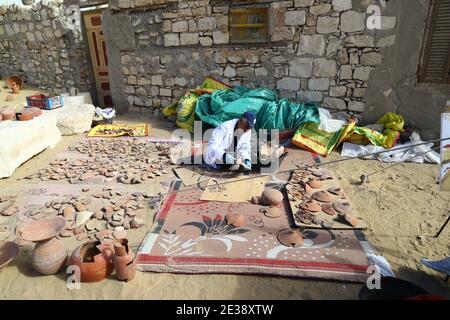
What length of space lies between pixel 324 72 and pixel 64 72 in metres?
7.03

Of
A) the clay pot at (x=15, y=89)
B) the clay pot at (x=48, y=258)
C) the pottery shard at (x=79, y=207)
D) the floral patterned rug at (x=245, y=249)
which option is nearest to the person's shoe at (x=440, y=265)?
the floral patterned rug at (x=245, y=249)

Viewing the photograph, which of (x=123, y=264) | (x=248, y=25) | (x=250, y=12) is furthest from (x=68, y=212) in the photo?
(x=250, y=12)

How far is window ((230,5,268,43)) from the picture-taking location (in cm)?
520

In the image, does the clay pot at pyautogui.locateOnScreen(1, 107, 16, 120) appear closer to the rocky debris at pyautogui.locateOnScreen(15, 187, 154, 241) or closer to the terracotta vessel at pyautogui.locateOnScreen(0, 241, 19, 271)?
the rocky debris at pyautogui.locateOnScreen(15, 187, 154, 241)

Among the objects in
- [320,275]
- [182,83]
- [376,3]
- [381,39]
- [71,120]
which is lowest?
[320,275]

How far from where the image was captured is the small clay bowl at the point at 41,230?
7.19ft

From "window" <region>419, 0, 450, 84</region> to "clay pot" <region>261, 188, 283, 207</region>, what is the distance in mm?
3190

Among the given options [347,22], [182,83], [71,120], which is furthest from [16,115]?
[347,22]

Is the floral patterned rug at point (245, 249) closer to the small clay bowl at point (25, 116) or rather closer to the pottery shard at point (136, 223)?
the pottery shard at point (136, 223)

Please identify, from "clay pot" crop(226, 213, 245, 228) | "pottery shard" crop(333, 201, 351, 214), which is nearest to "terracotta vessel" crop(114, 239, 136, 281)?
"clay pot" crop(226, 213, 245, 228)

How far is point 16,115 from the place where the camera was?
4539 mm

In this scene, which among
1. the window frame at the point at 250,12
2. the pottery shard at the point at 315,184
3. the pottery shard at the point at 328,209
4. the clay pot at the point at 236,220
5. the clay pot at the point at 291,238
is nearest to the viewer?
Result: the clay pot at the point at 291,238

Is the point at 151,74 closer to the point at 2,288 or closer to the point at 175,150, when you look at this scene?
the point at 175,150

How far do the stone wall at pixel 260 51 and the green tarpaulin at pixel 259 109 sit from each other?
0.43 meters
